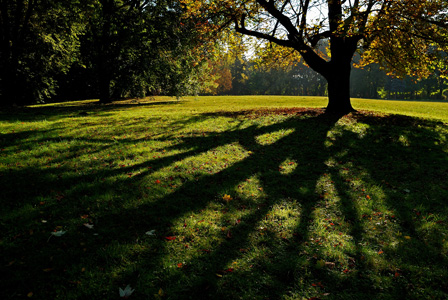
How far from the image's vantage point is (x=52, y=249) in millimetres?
3441

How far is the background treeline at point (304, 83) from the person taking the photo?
7169 cm

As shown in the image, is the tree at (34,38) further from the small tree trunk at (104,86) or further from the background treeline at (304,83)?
the background treeline at (304,83)

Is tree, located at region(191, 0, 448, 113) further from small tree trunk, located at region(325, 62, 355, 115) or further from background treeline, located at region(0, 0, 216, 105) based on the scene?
background treeline, located at region(0, 0, 216, 105)

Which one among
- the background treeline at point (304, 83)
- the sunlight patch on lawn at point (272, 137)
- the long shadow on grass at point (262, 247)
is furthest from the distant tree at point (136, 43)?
the background treeline at point (304, 83)

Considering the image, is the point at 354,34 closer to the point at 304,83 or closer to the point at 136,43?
the point at 136,43

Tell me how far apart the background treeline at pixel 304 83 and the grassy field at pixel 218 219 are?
211 feet

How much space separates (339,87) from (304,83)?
273ft

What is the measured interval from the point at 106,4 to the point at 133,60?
521 cm

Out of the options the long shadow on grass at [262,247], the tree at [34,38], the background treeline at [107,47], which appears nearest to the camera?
the long shadow on grass at [262,247]

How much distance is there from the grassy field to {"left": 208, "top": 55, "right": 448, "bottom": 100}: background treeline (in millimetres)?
64330

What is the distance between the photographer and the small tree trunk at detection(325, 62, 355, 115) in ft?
44.5

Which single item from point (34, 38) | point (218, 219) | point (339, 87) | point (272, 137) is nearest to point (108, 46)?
point (34, 38)

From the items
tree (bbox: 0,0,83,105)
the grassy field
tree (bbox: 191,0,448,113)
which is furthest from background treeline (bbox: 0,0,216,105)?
the grassy field

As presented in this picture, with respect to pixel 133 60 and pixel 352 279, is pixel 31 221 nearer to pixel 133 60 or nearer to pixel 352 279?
pixel 352 279
